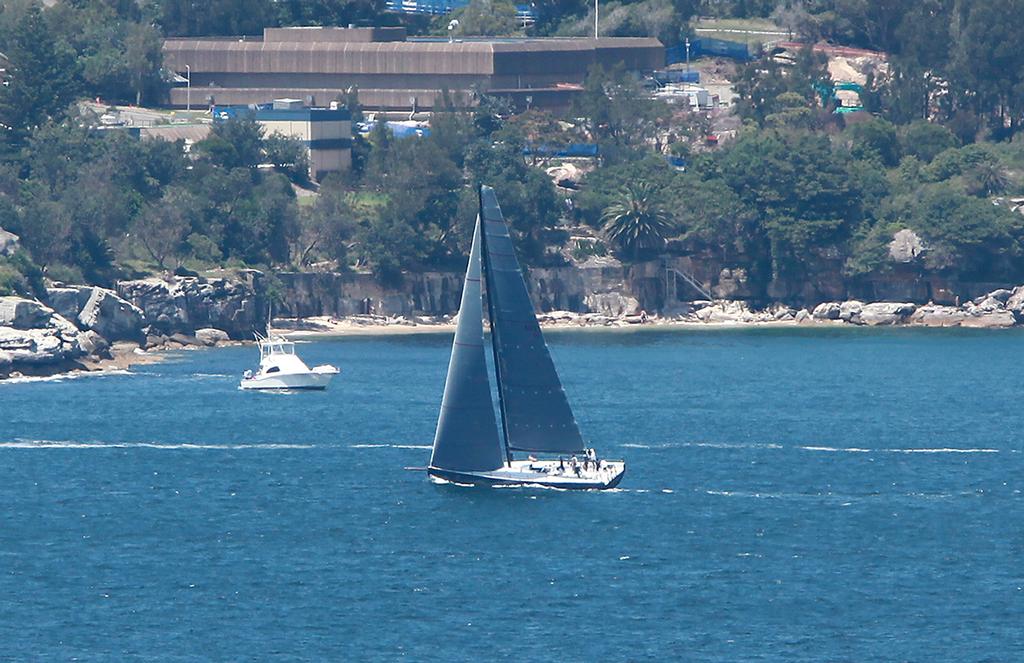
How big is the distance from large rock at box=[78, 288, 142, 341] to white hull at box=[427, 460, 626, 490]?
52999mm

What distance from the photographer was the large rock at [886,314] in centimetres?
16425

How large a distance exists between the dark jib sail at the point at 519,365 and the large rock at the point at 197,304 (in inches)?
2412

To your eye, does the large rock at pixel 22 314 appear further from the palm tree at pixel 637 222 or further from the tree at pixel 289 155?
the palm tree at pixel 637 222

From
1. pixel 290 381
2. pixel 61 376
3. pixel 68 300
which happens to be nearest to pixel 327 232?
pixel 68 300

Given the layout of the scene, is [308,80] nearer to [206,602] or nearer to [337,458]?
[337,458]

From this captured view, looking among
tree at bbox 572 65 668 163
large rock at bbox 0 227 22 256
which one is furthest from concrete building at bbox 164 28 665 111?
large rock at bbox 0 227 22 256

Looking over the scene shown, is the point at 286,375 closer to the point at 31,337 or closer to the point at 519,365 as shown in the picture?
the point at 31,337

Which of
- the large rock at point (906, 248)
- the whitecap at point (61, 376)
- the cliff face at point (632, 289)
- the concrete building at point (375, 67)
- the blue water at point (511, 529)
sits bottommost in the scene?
the blue water at point (511, 529)

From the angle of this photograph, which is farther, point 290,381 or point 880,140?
point 880,140

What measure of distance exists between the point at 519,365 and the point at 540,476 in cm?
418

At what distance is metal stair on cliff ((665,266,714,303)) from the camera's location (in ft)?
557

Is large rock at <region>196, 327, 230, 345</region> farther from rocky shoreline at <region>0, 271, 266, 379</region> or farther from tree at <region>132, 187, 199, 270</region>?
tree at <region>132, 187, 199, 270</region>

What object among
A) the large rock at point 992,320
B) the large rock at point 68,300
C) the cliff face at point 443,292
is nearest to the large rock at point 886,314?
the large rock at point 992,320

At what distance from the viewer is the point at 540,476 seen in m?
89.4
